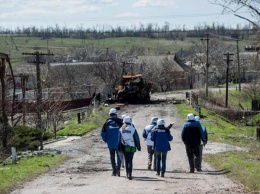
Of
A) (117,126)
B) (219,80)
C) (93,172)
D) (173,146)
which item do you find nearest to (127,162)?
(117,126)

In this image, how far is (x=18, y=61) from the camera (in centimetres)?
14738

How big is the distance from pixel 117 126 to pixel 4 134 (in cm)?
1654

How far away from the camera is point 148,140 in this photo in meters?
19.5

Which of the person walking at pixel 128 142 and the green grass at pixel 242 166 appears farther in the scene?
the person walking at pixel 128 142

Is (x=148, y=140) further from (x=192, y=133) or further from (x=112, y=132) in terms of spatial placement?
(x=112, y=132)

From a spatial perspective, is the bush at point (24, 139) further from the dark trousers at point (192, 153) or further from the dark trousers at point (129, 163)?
the dark trousers at point (129, 163)

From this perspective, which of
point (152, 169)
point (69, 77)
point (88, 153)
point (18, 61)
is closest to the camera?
point (152, 169)

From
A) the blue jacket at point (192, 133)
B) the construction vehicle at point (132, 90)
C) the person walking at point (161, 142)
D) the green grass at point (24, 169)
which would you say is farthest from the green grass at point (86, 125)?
the person walking at point (161, 142)

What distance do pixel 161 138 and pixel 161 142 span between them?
0.40 ft

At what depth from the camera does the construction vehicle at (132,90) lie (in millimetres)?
61969

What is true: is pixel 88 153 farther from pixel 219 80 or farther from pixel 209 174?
pixel 219 80

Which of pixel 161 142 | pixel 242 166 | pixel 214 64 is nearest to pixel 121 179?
pixel 161 142

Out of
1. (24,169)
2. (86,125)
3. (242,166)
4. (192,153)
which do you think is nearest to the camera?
(192,153)

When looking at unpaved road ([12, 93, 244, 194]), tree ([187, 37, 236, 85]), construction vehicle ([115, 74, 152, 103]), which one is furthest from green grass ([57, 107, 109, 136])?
tree ([187, 37, 236, 85])
